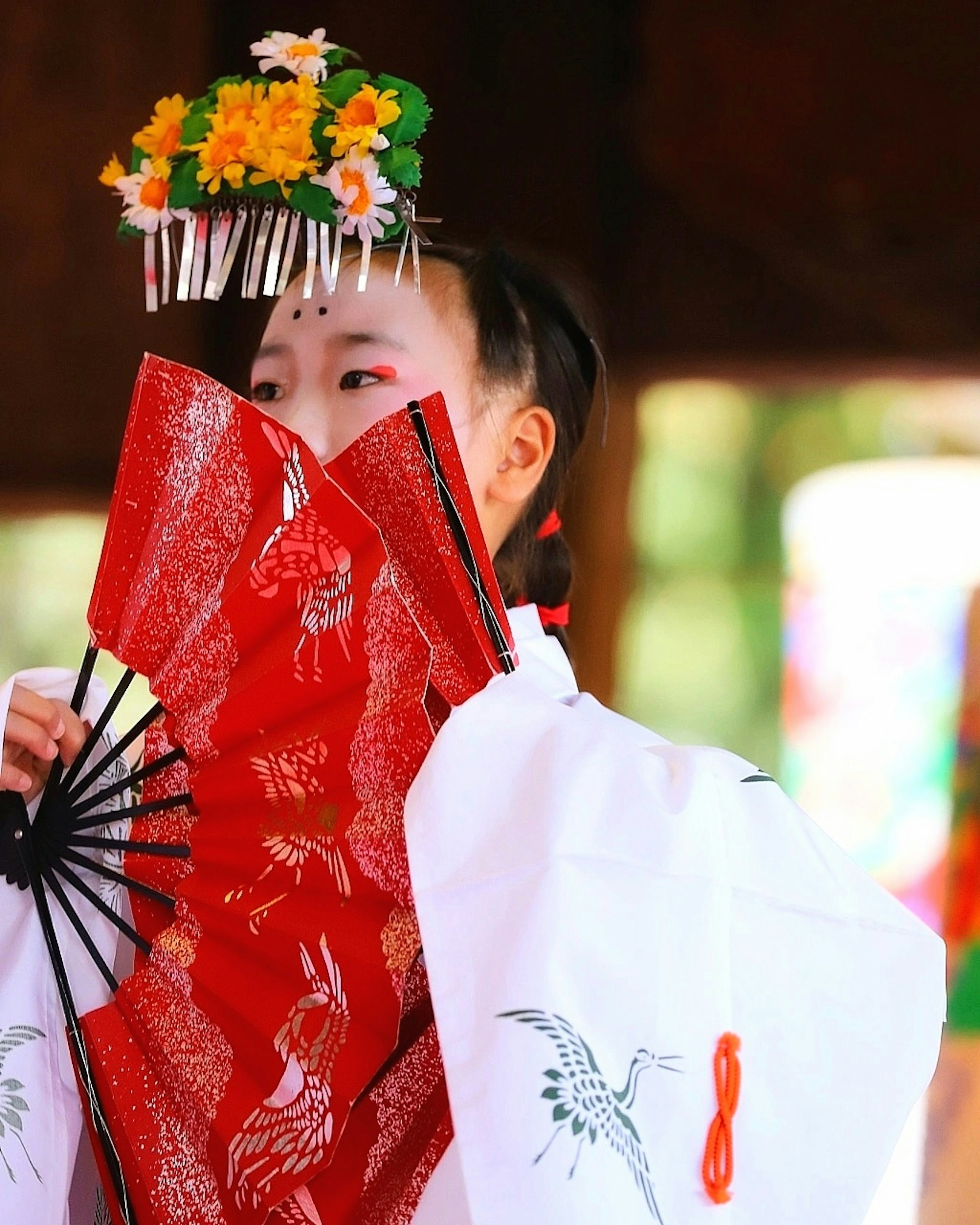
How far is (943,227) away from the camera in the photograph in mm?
3094

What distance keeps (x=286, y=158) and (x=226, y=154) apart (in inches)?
2.0

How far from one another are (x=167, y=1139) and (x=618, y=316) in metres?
2.56

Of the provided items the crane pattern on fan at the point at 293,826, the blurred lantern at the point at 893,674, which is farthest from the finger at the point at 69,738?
the blurred lantern at the point at 893,674

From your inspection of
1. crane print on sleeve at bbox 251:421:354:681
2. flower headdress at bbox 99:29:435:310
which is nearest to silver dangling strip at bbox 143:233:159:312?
flower headdress at bbox 99:29:435:310

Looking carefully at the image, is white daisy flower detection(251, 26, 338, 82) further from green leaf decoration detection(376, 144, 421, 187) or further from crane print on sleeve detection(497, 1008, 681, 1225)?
crane print on sleeve detection(497, 1008, 681, 1225)

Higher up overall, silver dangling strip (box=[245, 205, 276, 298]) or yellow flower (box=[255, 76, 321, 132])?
Result: yellow flower (box=[255, 76, 321, 132])

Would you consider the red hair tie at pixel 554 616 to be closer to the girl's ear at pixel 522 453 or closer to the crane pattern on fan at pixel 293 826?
the girl's ear at pixel 522 453

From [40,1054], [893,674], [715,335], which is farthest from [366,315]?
[893,674]

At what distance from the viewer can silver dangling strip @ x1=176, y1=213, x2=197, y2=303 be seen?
3.48ft

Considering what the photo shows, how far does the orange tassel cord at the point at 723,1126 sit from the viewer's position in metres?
0.82

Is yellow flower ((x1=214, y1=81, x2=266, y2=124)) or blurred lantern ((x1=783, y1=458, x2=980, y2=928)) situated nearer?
yellow flower ((x1=214, y1=81, x2=266, y2=124))

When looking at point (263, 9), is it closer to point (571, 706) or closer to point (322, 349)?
point (322, 349)

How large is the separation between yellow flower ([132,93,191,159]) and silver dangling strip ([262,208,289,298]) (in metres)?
0.10

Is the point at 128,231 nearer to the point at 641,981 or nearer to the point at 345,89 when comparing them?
the point at 345,89
